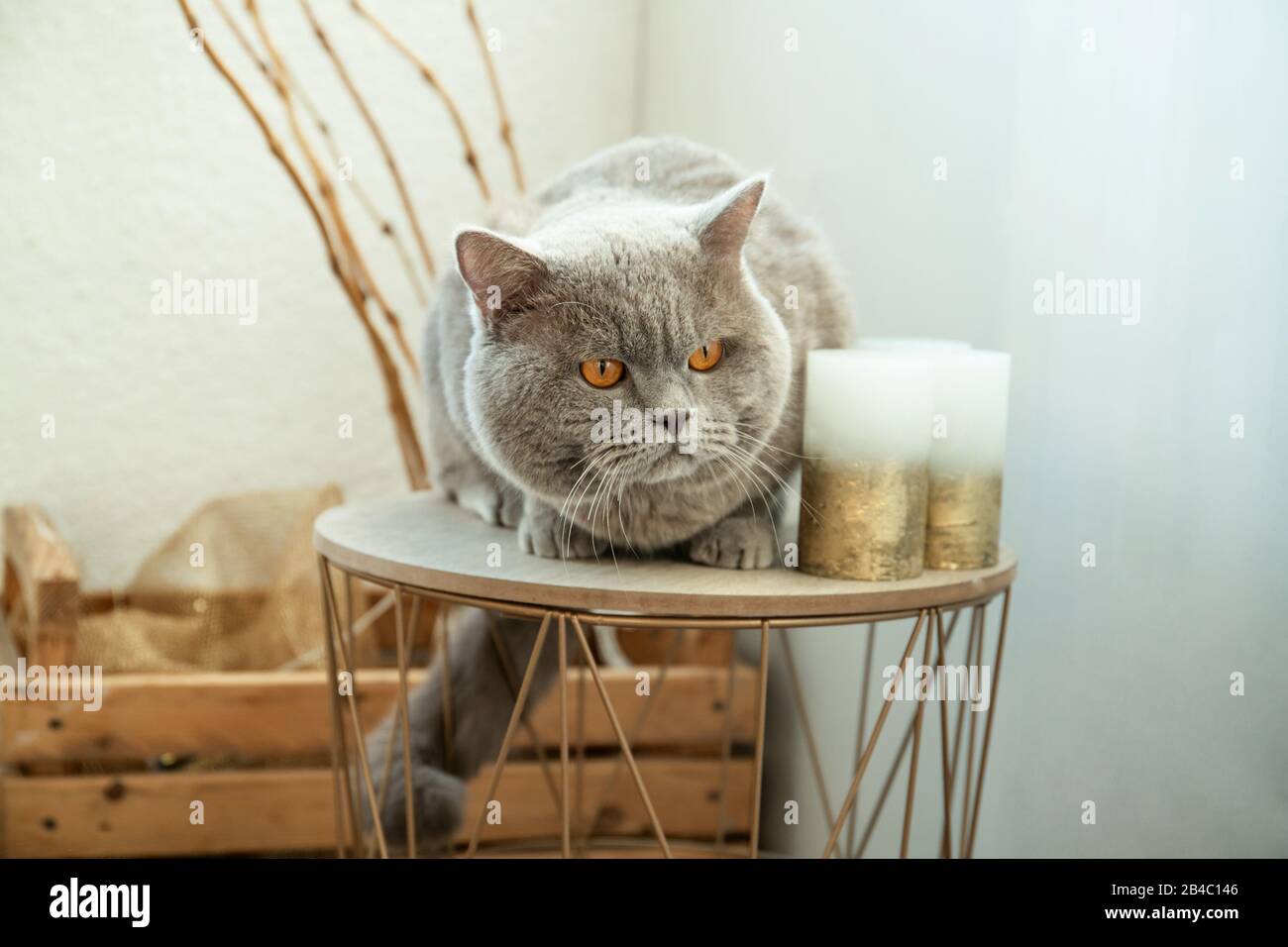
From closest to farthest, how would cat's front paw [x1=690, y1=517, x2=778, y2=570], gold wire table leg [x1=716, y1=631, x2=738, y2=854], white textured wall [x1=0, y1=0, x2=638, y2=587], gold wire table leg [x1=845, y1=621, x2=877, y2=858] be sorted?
1. cat's front paw [x1=690, y1=517, x2=778, y2=570]
2. gold wire table leg [x1=845, y1=621, x2=877, y2=858]
3. gold wire table leg [x1=716, y1=631, x2=738, y2=854]
4. white textured wall [x1=0, y1=0, x2=638, y2=587]

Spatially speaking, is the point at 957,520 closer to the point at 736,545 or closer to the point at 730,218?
the point at 736,545

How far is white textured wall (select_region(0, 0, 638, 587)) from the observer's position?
184cm

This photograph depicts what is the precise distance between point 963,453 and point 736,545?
21 centimetres

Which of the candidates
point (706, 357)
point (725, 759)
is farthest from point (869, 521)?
point (725, 759)

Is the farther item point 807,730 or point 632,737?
point 632,737

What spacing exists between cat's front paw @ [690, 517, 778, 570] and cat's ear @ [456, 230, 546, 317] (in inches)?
9.8

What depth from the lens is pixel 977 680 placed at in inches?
42.1

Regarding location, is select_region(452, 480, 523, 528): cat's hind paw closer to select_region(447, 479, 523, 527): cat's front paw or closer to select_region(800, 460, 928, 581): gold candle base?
select_region(447, 479, 523, 527): cat's front paw

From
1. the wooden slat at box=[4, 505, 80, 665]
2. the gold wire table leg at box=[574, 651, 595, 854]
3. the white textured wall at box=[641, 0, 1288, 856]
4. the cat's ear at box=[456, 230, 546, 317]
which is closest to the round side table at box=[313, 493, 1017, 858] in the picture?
the white textured wall at box=[641, 0, 1288, 856]

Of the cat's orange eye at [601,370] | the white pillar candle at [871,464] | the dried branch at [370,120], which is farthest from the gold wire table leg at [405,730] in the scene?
the dried branch at [370,120]

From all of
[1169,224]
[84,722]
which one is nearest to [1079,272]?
[1169,224]

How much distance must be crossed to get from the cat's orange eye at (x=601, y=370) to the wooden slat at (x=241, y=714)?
712mm

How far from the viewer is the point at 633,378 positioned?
833mm
